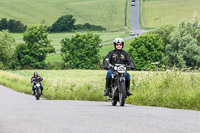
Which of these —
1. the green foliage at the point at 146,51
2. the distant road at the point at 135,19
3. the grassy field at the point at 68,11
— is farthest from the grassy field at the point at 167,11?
the green foliage at the point at 146,51

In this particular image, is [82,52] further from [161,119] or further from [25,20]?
[161,119]

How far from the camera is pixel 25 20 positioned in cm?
15362

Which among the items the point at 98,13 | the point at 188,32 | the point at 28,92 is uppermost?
the point at 98,13

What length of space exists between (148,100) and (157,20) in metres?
126

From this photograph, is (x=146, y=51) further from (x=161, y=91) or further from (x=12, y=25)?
(x=161, y=91)

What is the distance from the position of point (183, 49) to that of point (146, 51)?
11.0 meters

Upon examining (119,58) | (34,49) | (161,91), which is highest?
(34,49)

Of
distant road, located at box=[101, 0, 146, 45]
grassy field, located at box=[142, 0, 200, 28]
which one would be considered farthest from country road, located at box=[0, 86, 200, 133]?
grassy field, located at box=[142, 0, 200, 28]

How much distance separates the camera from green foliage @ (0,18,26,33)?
147375 millimetres

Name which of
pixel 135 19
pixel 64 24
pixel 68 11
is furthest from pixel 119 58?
pixel 68 11

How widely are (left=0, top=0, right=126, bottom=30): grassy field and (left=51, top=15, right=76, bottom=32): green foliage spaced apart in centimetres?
284

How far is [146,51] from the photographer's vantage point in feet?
323

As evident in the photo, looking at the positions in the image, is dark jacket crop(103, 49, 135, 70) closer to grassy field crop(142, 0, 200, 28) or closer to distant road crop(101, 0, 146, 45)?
distant road crop(101, 0, 146, 45)

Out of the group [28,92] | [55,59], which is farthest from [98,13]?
[28,92]
